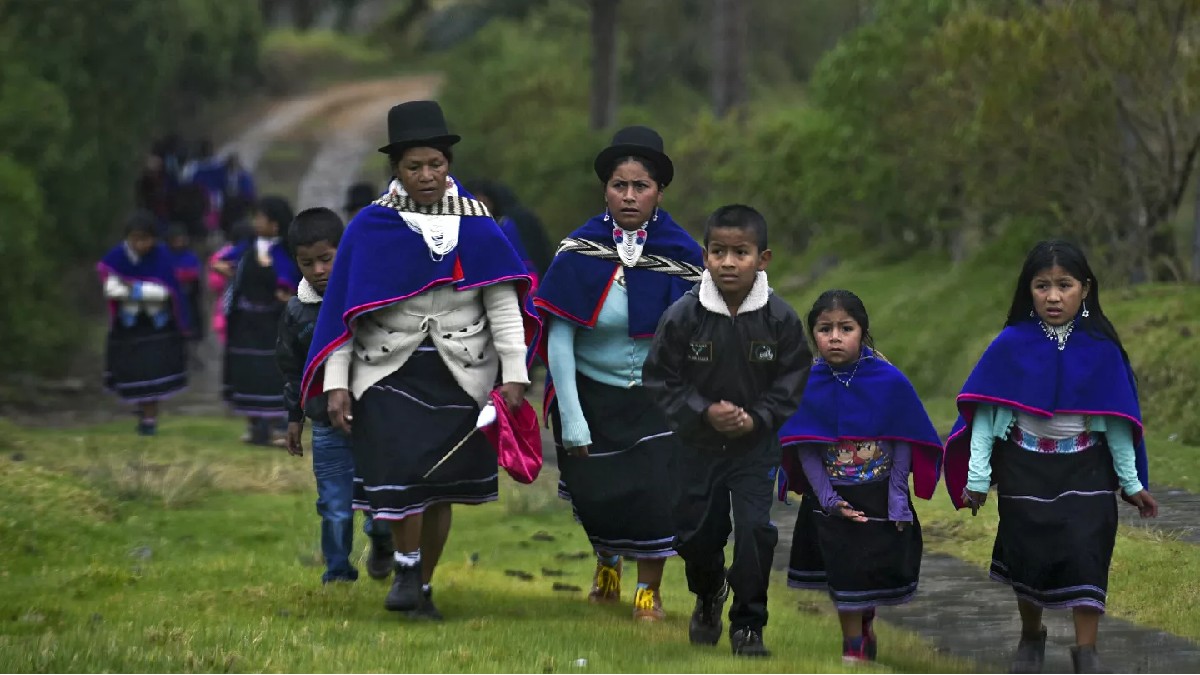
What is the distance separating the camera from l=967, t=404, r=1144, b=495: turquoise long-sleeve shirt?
25.4 feet

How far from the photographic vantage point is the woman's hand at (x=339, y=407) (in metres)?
8.55

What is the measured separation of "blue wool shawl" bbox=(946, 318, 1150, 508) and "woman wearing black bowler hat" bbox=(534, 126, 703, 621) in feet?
5.21

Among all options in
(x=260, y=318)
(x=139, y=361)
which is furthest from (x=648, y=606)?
(x=139, y=361)

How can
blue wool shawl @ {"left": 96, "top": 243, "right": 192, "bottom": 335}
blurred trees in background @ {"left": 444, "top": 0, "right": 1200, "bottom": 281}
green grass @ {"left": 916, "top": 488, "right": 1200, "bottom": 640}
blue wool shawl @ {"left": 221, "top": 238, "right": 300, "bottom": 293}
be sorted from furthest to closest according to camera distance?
blurred trees in background @ {"left": 444, "top": 0, "right": 1200, "bottom": 281}
blue wool shawl @ {"left": 96, "top": 243, "right": 192, "bottom": 335}
blue wool shawl @ {"left": 221, "top": 238, "right": 300, "bottom": 293}
green grass @ {"left": 916, "top": 488, "right": 1200, "bottom": 640}

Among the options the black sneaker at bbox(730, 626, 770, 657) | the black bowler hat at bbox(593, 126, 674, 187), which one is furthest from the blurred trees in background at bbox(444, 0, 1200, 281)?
the black sneaker at bbox(730, 626, 770, 657)

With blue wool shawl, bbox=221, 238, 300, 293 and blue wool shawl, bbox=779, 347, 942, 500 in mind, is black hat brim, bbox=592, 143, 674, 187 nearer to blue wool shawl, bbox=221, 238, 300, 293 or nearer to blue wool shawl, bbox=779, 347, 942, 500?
blue wool shawl, bbox=779, 347, 942, 500

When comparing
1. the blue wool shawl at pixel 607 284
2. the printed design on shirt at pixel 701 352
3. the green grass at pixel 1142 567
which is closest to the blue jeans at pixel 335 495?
the blue wool shawl at pixel 607 284

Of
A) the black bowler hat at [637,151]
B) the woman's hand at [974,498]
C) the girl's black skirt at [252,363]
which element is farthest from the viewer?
the girl's black skirt at [252,363]

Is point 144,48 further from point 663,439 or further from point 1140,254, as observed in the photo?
point 663,439

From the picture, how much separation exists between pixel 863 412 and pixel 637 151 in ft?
5.48

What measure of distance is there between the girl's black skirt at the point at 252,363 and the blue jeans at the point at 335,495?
20.3 feet

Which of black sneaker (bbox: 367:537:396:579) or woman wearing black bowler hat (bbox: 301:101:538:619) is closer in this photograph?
woman wearing black bowler hat (bbox: 301:101:538:619)

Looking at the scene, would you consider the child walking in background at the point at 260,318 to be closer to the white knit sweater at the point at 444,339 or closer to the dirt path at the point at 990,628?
the dirt path at the point at 990,628

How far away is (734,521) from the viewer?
7.93 metres
